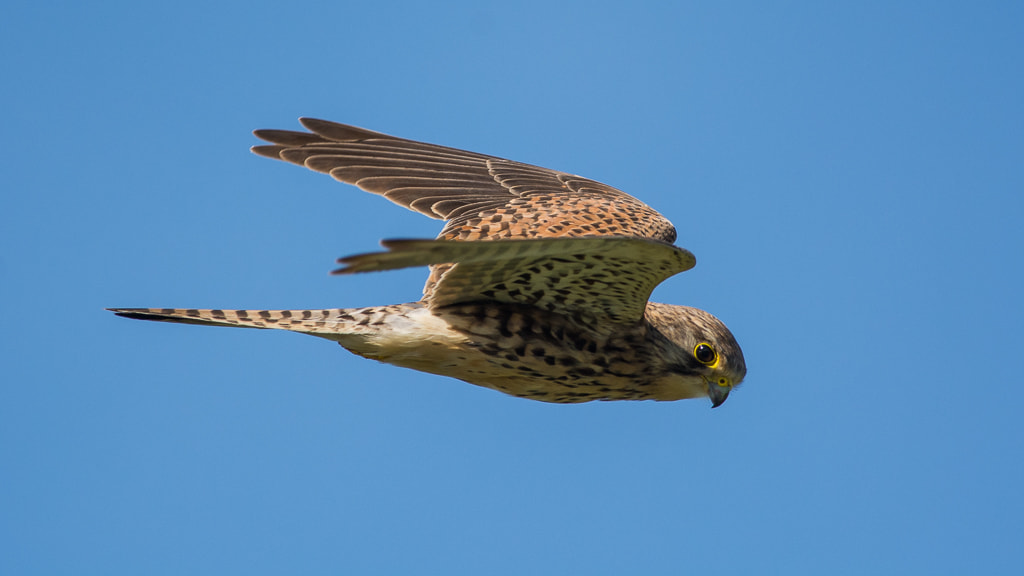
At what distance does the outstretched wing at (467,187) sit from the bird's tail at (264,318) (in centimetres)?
86

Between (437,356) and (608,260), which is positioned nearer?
(608,260)

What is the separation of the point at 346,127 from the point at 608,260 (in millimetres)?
2682

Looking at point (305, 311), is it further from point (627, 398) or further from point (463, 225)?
point (627, 398)

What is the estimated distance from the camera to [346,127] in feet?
22.9

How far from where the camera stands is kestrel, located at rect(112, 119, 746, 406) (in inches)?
202

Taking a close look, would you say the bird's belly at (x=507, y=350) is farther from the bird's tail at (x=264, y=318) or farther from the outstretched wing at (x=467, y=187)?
the outstretched wing at (x=467, y=187)

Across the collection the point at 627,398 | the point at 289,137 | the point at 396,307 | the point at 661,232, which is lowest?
the point at 627,398

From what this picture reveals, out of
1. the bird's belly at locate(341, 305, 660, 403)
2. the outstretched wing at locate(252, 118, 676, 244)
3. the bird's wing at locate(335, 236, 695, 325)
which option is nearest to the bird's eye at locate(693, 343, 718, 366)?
the bird's belly at locate(341, 305, 660, 403)

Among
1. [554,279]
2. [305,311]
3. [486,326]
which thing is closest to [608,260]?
[554,279]

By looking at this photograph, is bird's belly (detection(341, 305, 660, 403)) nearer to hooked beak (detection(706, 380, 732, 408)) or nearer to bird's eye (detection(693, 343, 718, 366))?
bird's eye (detection(693, 343, 718, 366))

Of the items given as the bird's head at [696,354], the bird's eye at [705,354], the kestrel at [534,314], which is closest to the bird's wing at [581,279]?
the kestrel at [534,314]

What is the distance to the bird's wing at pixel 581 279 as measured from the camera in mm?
4715

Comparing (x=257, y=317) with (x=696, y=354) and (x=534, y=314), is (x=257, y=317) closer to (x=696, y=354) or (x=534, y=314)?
(x=534, y=314)

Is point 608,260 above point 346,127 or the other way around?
the other way around
